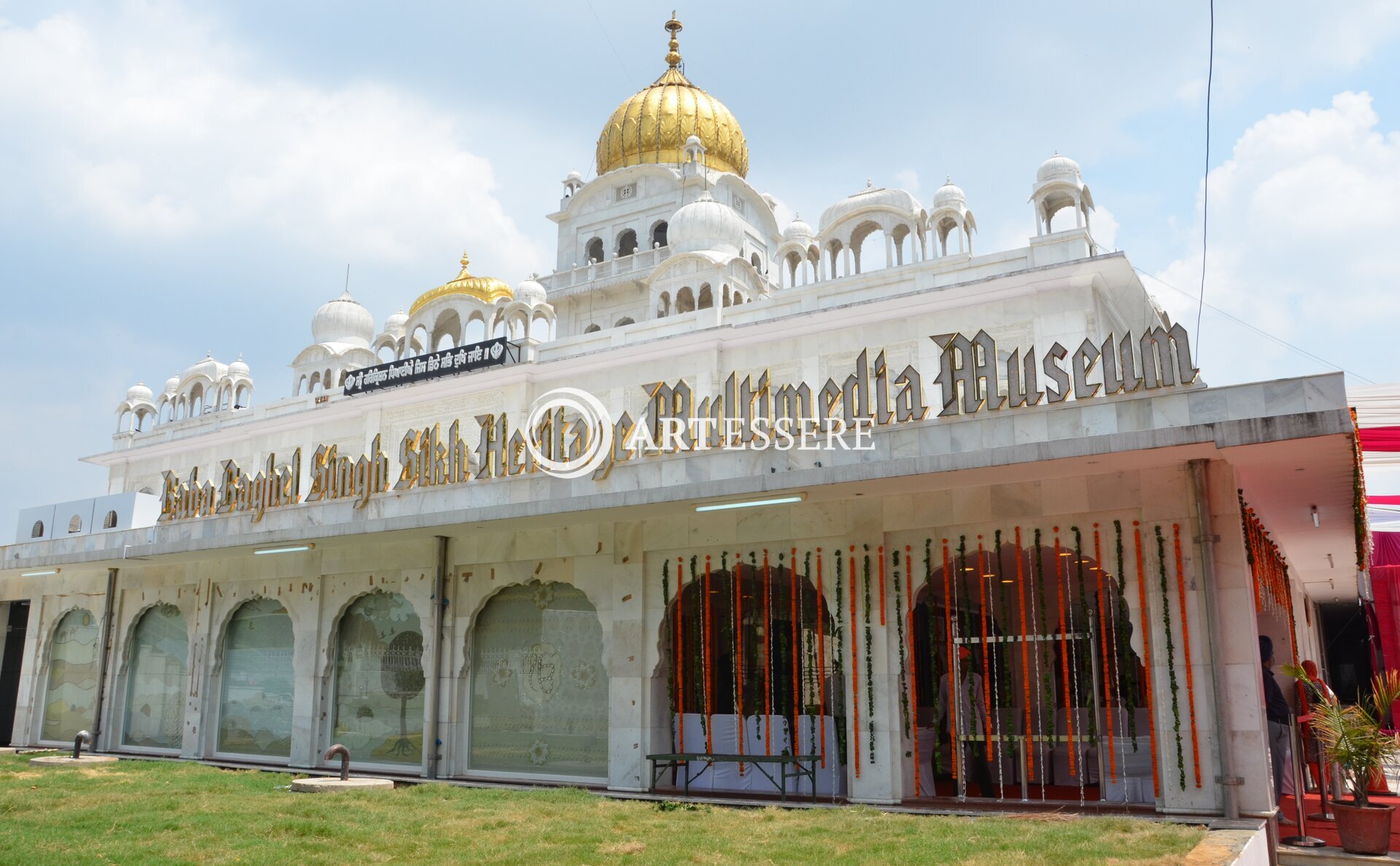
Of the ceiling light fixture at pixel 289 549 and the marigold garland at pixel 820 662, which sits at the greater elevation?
the ceiling light fixture at pixel 289 549

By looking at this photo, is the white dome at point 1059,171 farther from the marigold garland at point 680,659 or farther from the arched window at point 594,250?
the arched window at point 594,250

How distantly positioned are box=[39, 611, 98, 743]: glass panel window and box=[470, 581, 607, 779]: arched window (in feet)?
36.0

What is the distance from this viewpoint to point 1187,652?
36.9 ft

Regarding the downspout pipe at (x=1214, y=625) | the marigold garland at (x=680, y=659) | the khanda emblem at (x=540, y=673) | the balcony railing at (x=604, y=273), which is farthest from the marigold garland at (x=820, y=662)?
the balcony railing at (x=604, y=273)

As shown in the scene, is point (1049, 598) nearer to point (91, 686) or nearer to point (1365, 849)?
point (1365, 849)

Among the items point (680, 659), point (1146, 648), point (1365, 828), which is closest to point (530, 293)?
point (680, 659)

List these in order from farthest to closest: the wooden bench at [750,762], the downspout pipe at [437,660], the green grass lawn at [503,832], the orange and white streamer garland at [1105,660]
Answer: the downspout pipe at [437,660], the wooden bench at [750,762], the orange and white streamer garland at [1105,660], the green grass lawn at [503,832]

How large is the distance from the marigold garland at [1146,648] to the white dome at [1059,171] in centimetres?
1359

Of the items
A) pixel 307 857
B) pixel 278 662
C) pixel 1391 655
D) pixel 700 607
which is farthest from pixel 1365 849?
pixel 278 662

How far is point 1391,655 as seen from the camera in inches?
880

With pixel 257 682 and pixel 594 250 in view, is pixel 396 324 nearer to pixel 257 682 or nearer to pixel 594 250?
pixel 594 250

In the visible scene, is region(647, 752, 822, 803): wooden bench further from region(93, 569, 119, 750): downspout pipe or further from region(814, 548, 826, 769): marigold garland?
region(93, 569, 119, 750): downspout pipe

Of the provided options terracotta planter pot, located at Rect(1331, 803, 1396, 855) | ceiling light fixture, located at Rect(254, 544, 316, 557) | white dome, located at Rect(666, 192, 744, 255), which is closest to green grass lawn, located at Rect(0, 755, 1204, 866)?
terracotta planter pot, located at Rect(1331, 803, 1396, 855)

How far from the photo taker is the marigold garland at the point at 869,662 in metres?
12.8
